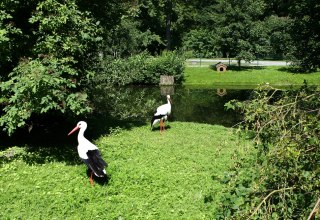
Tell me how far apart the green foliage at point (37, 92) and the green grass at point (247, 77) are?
1204 inches

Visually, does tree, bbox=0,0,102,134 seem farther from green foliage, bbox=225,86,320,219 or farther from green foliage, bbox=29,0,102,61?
green foliage, bbox=225,86,320,219

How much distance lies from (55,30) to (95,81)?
19.8ft

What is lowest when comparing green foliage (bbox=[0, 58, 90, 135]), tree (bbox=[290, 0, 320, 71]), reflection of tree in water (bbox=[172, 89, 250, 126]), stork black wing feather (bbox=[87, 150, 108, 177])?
reflection of tree in water (bbox=[172, 89, 250, 126])

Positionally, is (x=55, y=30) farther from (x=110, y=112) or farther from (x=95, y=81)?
(x=110, y=112)

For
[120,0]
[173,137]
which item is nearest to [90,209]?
[173,137]

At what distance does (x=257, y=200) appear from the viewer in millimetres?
5199

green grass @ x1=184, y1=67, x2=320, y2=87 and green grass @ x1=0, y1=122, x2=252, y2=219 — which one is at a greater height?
green grass @ x1=184, y1=67, x2=320, y2=87

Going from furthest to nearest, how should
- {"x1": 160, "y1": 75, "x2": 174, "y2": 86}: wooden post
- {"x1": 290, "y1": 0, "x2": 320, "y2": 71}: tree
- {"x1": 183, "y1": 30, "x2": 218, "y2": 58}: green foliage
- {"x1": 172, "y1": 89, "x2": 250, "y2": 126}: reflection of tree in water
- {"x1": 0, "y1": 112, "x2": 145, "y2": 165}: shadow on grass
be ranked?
{"x1": 183, "y1": 30, "x2": 218, "y2": 58}: green foliage, {"x1": 160, "y1": 75, "x2": 174, "y2": 86}: wooden post, {"x1": 172, "y1": 89, "x2": 250, "y2": 126}: reflection of tree in water, {"x1": 290, "y1": 0, "x2": 320, "y2": 71}: tree, {"x1": 0, "y1": 112, "x2": 145, "y2": 165}: shadow on grass

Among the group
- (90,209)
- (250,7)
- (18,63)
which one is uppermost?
(250,7)

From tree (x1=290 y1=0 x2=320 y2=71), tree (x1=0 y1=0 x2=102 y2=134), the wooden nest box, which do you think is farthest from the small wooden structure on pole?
tree (x1=0 y1=0 x2=102 y2=134)

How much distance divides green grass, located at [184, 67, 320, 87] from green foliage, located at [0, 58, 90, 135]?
3059 centimetres

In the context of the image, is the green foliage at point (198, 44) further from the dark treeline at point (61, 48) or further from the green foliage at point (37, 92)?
the green foliage at point (37, 92)

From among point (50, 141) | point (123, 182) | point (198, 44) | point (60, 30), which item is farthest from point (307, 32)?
point (198, 44)

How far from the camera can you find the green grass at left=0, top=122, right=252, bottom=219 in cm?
859
